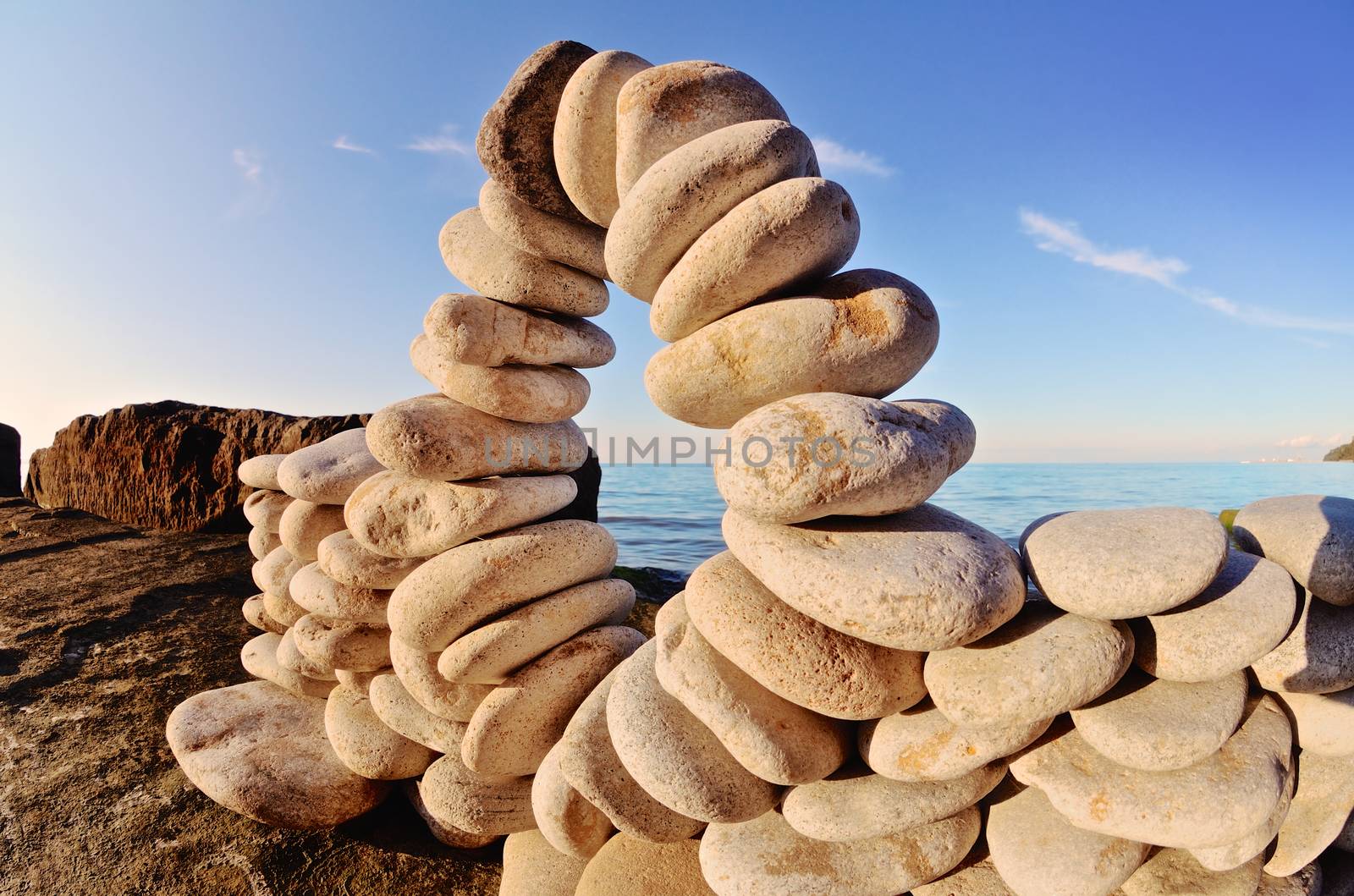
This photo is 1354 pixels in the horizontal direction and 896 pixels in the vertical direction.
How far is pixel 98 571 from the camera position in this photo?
6.29 meters

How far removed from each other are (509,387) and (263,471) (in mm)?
2169

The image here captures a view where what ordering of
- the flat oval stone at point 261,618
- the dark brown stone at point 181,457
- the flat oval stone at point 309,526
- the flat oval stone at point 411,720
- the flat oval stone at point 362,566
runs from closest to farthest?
the flat oval stone at point 411,720, the flat oval stone at point 362,566, the flat oval stone at point 309,526, the flat oval stone at point 261,618, the dark brown stone at point 181,457

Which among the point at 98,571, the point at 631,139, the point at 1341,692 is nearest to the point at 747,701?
the point at 1341,692

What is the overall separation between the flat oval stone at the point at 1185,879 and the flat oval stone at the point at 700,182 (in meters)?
2.22

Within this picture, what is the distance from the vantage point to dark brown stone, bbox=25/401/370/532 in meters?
7.64

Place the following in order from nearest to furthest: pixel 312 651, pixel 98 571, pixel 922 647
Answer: pixel 922 647 < pixel 312 651 < pixel 98 571

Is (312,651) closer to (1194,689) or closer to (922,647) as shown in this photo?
(922,647)

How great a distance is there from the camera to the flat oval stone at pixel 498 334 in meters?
2.85

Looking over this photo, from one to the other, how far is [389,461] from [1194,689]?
2.73 m

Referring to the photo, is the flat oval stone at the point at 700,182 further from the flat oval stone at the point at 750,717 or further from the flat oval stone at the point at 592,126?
the flat oval stone at the point at 750,717

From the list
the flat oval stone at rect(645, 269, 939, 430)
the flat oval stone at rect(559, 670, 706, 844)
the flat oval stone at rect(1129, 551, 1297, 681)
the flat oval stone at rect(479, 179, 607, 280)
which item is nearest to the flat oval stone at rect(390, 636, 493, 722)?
the flat oval stone at rect(559, 670, 706, 844)

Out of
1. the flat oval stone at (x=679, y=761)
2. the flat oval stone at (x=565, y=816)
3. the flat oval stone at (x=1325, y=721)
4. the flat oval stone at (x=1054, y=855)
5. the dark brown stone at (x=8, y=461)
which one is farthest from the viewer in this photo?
the dark brown stone at (x=8, y=461)

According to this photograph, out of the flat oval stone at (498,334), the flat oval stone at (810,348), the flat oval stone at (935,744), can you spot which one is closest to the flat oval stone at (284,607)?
the flat oval stone at (498,334)

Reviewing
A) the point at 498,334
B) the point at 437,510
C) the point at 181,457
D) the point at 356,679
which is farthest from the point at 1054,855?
the point at 181,457
